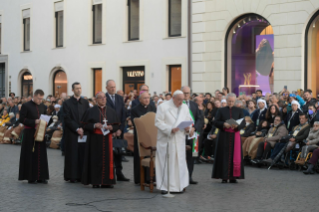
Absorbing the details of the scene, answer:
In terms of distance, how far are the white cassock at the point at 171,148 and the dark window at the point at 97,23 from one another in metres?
18.3

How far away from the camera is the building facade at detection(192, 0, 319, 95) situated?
63.4ft

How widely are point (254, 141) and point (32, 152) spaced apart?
615 cm

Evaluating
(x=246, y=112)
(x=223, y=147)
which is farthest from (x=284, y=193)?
(x=246, y=112)

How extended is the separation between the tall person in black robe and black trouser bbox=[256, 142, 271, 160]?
506 centimetres

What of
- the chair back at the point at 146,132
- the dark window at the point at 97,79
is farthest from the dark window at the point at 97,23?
the chair back at the point at 146,132

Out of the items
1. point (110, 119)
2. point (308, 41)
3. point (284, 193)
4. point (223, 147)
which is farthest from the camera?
point (308, 41)

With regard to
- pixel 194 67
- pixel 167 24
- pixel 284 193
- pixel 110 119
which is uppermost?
pixel 167 24

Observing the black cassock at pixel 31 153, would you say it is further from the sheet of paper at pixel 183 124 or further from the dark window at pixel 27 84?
the dark window at pixel 27 84

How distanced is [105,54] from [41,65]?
6.12m

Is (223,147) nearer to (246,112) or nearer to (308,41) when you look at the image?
(246,112)

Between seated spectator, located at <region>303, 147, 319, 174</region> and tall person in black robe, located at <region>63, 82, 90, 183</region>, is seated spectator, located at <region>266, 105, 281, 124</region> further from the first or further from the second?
tall person in black robe, located at <region>63, 82, 90, 183</region>

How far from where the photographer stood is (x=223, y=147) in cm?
1209

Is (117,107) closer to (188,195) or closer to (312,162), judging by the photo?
(188,195)

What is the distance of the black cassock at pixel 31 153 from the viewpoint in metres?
11.6
